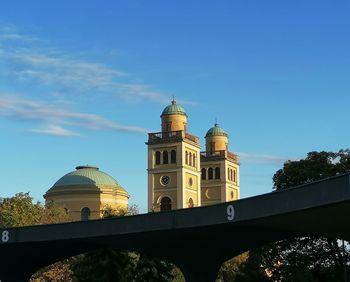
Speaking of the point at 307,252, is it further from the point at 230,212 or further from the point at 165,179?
the point at 165,179

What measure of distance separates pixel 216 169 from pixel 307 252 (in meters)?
92.6

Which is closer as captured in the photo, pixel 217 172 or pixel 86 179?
pixel 86 179

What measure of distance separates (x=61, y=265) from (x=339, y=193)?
4451 centimetres

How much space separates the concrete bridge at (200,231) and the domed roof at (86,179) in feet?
239

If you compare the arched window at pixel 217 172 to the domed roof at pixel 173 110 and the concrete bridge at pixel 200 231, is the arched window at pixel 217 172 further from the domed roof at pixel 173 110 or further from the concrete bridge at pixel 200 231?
the concrete bridge at pixel 200 231

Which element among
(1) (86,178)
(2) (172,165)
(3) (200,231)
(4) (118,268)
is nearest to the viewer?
(3) (200,231)

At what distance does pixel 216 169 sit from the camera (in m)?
Answer: 135

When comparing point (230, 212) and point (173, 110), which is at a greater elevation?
point (173, 110)

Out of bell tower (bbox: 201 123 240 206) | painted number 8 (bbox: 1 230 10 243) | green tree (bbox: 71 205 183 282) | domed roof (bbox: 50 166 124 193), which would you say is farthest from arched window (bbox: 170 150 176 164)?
painted number 8 (bbox: 1 230 10 243)

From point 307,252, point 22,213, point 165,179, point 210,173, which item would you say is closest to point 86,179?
point 165,179

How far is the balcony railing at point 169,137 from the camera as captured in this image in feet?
391

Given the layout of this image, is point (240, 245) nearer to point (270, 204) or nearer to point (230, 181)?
point (270, 204)

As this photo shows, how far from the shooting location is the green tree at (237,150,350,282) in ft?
136

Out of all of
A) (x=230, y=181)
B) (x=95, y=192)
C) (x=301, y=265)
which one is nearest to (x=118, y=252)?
(x=301, y=265)
